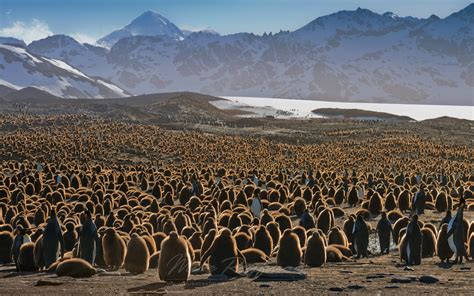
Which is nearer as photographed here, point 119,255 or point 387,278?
point 387,278

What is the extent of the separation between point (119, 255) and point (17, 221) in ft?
16.2

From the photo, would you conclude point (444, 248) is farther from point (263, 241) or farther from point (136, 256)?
point (136, 256)

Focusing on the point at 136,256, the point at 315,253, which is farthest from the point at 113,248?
the point at 315,253

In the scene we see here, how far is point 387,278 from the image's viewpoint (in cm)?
990

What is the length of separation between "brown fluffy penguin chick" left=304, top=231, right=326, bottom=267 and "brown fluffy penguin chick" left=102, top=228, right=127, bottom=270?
10.5ft

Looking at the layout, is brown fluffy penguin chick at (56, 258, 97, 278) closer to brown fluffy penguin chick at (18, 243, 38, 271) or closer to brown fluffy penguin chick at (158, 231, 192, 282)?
brown fluffy penguin chick at (158, 231, 192, 282)

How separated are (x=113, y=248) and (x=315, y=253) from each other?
3499mm

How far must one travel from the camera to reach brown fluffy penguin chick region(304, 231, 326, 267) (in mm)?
11750

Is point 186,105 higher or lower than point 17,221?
higher

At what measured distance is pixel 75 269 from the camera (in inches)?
420

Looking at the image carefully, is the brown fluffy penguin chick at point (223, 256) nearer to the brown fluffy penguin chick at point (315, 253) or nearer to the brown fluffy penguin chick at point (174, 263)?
the brown fluffy penguin chick at point (174, 263)

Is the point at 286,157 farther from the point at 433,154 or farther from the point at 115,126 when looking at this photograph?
the point at 115,126

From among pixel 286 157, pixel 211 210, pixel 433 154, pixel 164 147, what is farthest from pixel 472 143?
pixel 211 210

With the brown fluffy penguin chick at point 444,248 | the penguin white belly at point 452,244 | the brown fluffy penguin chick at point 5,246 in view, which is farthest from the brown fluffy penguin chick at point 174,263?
the brown fluffy penguin chick at point 444,248
